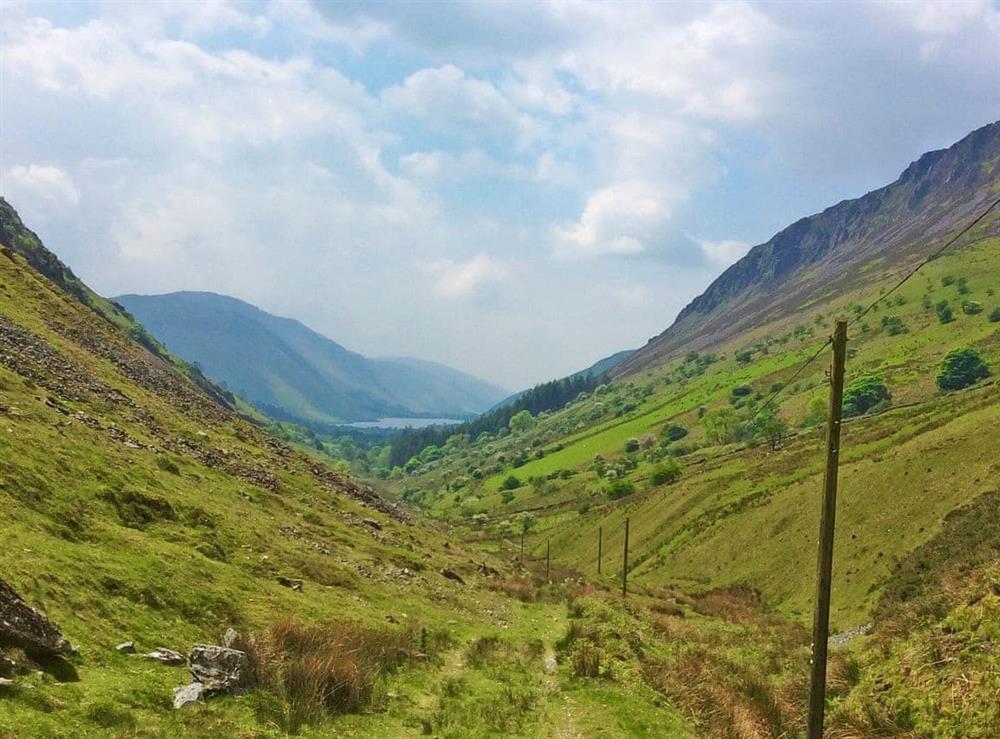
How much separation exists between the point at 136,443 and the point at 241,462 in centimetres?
1393

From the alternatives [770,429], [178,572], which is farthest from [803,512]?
[770,429]

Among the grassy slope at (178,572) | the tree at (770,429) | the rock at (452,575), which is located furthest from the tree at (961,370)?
the rock at (452,575)

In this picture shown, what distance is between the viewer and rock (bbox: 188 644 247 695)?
56.4 feet

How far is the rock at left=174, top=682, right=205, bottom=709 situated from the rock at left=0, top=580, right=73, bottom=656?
265cm

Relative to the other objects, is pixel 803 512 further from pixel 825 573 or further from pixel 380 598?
pixel 825 573

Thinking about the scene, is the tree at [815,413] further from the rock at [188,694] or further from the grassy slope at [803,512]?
the rock at [188,694]

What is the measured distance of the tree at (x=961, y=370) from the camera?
15925 cm

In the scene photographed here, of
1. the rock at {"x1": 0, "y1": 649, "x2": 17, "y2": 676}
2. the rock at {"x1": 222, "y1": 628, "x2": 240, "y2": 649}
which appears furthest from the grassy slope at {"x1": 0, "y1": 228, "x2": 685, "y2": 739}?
the rock at {"x1": 222, "y1": 628, "x2": 240, "y2": 649}

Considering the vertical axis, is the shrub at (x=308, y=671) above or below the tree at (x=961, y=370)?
below

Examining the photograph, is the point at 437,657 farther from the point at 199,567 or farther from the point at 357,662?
the point at 199,567

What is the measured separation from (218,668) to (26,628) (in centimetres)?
459

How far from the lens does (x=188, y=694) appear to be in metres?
16.3

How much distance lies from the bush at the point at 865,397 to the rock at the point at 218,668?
6906 inches

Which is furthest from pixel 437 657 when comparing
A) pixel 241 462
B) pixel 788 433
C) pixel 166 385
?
pixel 788 433
